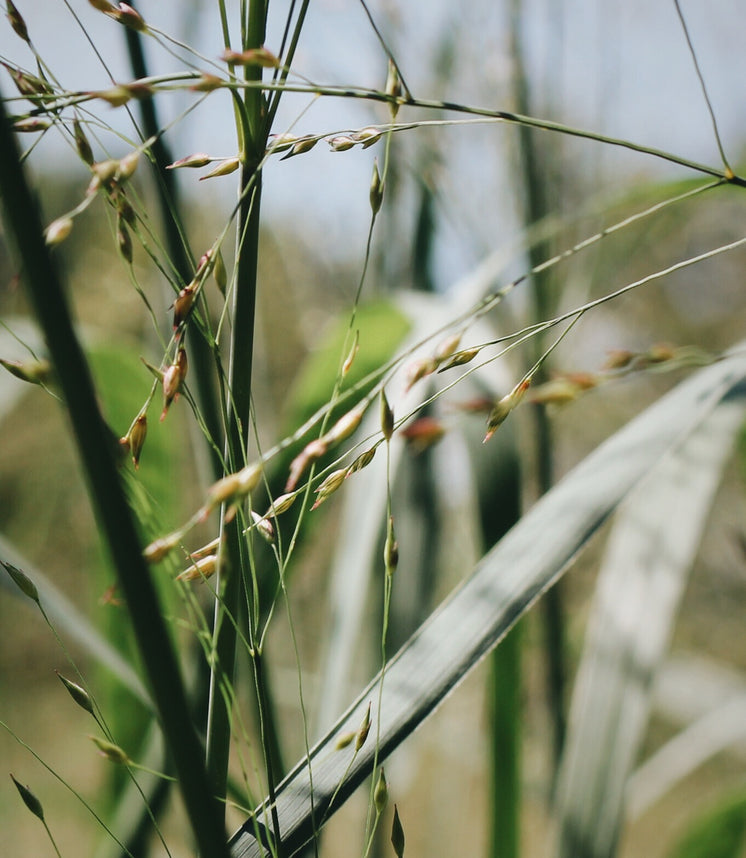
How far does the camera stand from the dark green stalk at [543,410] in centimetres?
37

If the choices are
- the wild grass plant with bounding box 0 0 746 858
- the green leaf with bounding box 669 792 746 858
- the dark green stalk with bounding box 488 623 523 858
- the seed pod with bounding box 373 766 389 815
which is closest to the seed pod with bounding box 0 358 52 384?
the wild grass plant with bounding box 0 0 746 858

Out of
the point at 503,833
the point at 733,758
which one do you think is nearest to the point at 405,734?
the point at 503,833

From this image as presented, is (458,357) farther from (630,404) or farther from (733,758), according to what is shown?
(733,758)

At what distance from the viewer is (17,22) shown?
132 mm

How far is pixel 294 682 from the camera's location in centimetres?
73

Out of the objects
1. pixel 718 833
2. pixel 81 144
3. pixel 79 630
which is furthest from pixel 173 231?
pixel 718 833

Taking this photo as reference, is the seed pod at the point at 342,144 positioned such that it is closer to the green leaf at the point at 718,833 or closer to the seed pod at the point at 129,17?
the seed pod at the point at 129,17

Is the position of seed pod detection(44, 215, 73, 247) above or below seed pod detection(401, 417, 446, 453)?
above

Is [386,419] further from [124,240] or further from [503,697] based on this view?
[503,697]

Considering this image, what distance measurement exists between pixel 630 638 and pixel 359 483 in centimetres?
18

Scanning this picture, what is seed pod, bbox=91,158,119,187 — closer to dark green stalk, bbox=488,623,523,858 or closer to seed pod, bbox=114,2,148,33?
seed pod, bbox=114,2,148,33

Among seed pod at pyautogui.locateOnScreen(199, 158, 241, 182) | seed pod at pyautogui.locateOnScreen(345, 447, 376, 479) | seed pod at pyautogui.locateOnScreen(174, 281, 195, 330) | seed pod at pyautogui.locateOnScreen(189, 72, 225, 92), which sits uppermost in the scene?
seed pod at pyautogui.locateOnScreen(189, 72, 225, 92)

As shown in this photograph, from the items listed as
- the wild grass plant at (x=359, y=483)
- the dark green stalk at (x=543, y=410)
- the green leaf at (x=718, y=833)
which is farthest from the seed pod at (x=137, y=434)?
the green leaf at (x=718, y=833)

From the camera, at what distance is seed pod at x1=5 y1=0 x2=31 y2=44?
13 centimetres
